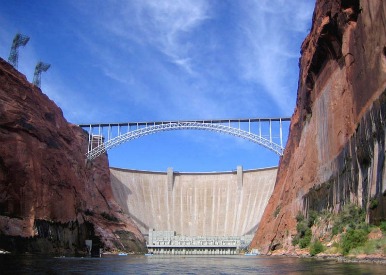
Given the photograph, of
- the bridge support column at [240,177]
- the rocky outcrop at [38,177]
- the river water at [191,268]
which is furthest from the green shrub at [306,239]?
the bridge support column at [240,177]

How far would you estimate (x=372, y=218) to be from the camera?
27594 mm

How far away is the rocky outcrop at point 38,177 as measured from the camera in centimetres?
4822

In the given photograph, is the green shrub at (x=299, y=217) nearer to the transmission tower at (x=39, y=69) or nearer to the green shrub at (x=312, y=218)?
the green shrub at (x=312, y=218)

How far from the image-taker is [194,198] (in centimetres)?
10850

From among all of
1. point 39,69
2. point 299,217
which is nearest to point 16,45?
point 39,69

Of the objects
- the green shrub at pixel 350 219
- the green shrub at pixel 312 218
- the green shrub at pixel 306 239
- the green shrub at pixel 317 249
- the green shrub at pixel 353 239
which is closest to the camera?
the green shrub at pixel 353 239

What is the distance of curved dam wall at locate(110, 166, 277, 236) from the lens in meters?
103

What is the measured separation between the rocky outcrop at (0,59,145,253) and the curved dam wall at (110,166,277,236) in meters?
27.5

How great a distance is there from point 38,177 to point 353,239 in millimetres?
38168

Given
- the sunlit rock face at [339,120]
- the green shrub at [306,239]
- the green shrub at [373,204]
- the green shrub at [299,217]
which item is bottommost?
the green shrub at [306,239]

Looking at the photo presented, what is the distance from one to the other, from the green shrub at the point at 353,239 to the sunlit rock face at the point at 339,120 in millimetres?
1151

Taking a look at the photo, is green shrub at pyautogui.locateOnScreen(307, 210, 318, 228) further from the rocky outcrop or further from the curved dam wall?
the curved dam wall

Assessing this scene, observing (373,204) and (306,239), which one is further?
(306,239)

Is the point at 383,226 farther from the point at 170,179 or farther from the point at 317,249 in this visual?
the point at 170,179
